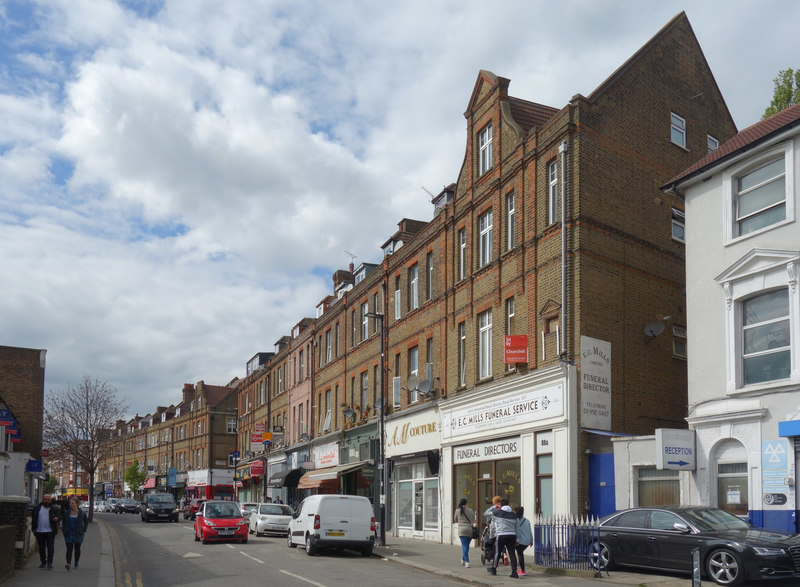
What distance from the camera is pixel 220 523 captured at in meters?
28.8

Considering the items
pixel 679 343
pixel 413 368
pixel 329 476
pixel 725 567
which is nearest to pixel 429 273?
pixel 413 368

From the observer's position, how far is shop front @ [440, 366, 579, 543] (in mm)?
22250

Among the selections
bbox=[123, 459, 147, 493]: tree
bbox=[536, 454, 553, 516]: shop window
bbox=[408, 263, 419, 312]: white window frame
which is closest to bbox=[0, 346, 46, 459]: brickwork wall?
bbox=[408, 263, 419, 312]: white window frame

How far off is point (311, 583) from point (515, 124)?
15749 millimetres

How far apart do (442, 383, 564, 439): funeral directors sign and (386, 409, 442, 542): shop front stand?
1514mm

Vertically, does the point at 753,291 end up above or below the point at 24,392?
above

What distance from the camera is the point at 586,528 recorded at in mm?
17875

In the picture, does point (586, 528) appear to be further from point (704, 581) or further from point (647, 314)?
point (647, 314)

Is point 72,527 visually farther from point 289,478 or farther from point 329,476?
point 289,478

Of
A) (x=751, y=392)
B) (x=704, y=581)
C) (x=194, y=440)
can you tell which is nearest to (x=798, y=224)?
(x=751, y=392)

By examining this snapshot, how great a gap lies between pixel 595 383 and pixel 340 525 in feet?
26.2

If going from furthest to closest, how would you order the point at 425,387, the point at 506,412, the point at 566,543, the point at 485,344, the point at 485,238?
the point at 425,387 < the point at 485,238 < the point at 485,344 < the point at 506,412 < the point at 566,543

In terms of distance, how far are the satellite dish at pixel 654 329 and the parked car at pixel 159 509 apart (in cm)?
3673

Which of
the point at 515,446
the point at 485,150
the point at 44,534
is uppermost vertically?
the point at 485,150
